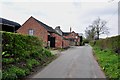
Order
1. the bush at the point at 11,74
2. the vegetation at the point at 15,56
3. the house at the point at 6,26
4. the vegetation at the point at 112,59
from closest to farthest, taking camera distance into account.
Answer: the bush at the point at 11,74, the vegetation at the point at 15,56, the vegetation at the point at 112,59, the house at the point at 6,26


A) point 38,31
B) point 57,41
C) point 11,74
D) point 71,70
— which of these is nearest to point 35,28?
point 38,31

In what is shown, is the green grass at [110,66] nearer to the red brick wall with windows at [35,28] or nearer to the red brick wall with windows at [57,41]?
the red brick wall with windows at [35,28]

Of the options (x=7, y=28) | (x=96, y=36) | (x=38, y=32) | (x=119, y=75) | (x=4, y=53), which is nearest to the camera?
(x=119, y=75)

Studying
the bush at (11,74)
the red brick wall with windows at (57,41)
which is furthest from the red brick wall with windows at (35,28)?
the bush at (11,74)

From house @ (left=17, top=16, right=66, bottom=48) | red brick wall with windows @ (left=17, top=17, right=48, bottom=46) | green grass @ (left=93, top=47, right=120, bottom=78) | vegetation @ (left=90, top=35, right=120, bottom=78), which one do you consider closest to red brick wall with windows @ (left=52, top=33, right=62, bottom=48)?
house @ (left=17, top=16, right=66, bottom=48)

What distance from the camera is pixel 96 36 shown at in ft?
339

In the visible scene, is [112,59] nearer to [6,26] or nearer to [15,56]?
[15,56]

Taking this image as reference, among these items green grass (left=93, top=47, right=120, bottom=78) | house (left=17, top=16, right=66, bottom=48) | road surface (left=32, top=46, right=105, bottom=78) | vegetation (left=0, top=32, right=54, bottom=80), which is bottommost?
road surface (left=32, top=46, right=105, bottom=78)

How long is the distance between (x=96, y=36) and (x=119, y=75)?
93.3 m

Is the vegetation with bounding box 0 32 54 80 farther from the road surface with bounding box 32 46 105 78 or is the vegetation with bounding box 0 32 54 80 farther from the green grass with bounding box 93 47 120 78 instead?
the green grass with bounding box 93 47 120 78

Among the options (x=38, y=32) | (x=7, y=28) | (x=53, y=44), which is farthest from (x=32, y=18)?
(x=7, y=28)

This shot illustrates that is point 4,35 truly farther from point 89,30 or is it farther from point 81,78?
point 89,30

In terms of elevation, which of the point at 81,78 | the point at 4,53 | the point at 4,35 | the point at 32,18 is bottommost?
the point at 81,78

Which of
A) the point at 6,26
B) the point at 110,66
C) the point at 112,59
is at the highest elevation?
the point at 6,26
